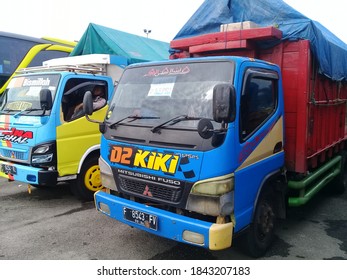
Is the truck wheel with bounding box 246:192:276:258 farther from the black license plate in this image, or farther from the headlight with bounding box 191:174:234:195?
the black license plate

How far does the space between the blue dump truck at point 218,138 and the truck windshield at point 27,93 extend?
1.72 m

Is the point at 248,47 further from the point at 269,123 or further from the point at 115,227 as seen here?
the point at 115,227

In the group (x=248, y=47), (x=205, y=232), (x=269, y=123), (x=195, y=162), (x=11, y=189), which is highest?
(x=248, y=47)

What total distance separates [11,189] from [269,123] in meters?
5.06

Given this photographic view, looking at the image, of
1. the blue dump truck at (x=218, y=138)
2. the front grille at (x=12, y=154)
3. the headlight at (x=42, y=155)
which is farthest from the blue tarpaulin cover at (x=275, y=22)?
the front grille at (x=12, y=154)

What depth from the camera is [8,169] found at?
5172 millimetres

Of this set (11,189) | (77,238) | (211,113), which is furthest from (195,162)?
(11,189)

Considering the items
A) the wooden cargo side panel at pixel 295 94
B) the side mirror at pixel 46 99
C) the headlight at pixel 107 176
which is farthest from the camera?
the side mirror at pixel 46 99

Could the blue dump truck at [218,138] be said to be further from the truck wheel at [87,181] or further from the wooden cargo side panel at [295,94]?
the truck wheel at [87,181]

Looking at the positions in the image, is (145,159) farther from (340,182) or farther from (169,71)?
(340,182)

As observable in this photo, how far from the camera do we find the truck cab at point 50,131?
497cm

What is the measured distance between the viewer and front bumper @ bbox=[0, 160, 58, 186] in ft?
15.9

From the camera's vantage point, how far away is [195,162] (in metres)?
2.97

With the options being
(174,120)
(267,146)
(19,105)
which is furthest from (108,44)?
(267,146)
